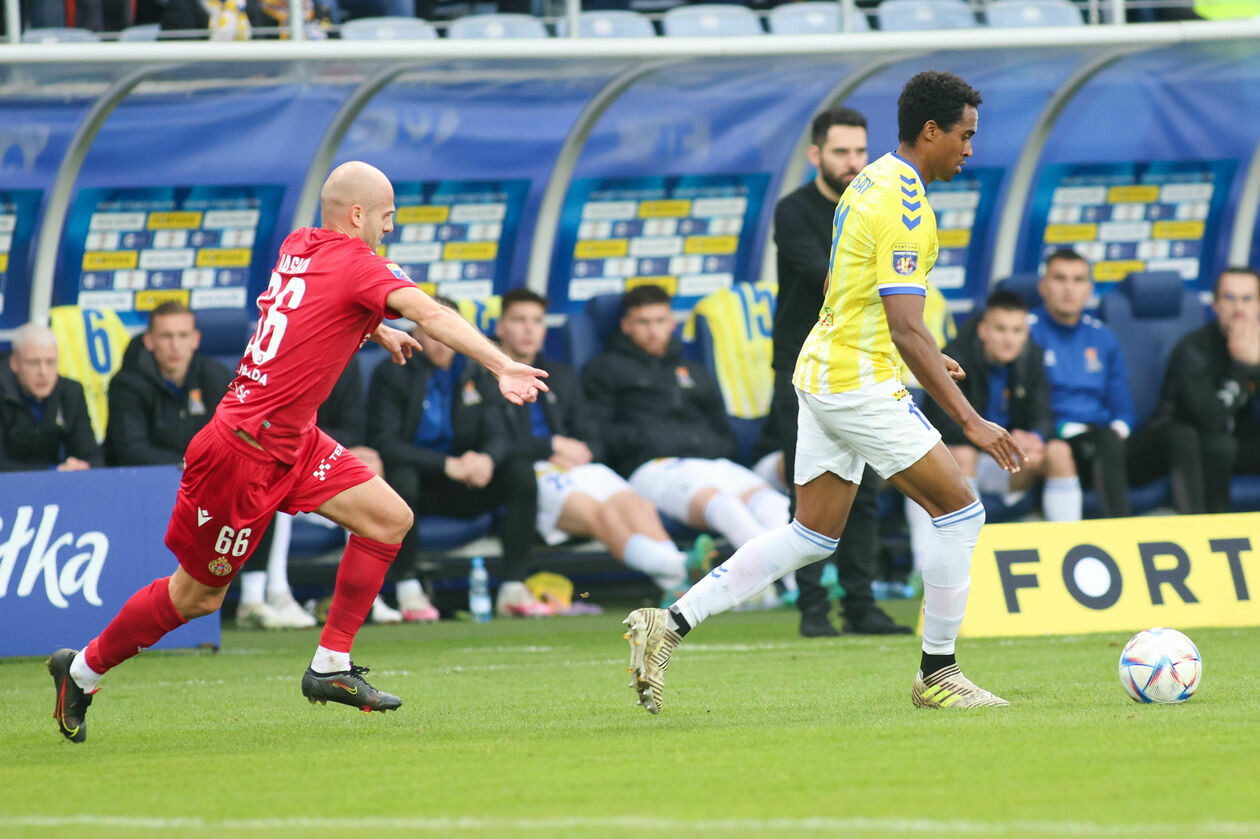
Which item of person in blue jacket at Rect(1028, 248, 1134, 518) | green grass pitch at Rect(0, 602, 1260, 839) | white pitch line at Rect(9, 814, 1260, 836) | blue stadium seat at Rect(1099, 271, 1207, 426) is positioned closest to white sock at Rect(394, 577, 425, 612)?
green grass pitch at Rect(0, 602, 1260, 839)

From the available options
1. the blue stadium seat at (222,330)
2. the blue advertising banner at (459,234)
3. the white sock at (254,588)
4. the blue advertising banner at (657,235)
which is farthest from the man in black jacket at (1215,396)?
the blue stadium seat at (222,330)

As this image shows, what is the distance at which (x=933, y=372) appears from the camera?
5551 mm

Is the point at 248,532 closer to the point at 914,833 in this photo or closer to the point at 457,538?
Answer: the point at 914,833

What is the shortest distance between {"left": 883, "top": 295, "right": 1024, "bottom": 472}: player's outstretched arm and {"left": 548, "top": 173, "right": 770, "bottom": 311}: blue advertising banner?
6.77m

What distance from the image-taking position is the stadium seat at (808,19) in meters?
12.7

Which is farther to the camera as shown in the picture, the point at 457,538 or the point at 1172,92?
the point at 1172,92

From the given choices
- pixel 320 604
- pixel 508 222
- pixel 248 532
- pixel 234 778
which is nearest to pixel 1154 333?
pixel 508 222

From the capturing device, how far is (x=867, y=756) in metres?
4.76

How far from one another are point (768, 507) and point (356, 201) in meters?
5.42

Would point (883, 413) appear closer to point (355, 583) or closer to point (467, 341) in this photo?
point (467, 341)

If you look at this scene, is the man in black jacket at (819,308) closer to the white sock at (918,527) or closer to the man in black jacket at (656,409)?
the white sock at (918,527)

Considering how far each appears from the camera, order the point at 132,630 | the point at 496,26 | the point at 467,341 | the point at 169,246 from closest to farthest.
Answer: the point at 467,341
the point at 132,630
the point at 169,246
the point at 496,26

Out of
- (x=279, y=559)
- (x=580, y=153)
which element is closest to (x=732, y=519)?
(x=279, y=559)

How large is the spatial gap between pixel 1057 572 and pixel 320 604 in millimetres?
4258
